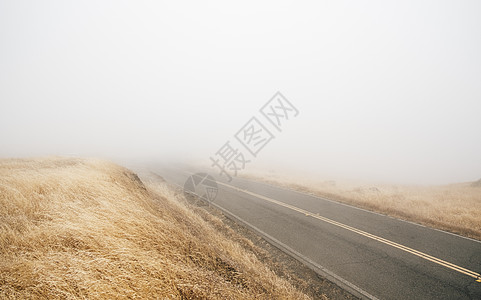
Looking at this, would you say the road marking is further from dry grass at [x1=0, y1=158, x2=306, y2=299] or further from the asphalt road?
dry grass at [x1=0, y1=158, x2=306, y2=299]

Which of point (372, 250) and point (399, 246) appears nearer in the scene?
point (372, 250)

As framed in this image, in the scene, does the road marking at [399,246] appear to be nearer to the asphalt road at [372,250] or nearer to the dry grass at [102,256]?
the asphalt road at [372,250]

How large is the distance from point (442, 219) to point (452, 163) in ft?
216

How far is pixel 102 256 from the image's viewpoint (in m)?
2.79

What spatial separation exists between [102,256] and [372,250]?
6672mm

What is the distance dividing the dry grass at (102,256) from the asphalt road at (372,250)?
179cm

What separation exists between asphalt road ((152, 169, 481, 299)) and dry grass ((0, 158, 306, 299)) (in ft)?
5.88

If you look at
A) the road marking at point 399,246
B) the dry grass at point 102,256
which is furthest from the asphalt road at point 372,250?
the dry grass at point 102,256

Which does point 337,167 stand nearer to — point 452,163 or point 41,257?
point 452,163

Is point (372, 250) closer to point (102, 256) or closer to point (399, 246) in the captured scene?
point (399, 246)

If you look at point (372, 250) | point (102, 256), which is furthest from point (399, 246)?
point (102, 256)

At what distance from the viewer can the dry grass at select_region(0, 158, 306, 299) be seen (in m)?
2.33

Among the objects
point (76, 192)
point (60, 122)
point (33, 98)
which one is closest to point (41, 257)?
point (76, 192)

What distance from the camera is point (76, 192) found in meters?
4.66
